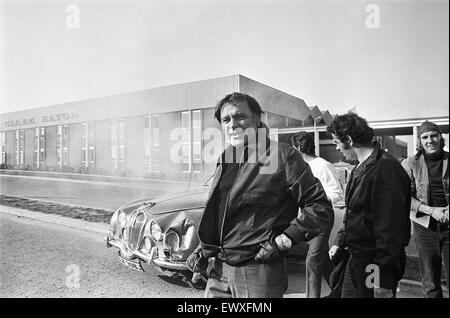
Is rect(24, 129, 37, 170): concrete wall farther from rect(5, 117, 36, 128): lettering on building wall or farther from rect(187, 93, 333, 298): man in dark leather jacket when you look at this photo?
rect(187, 93, 333, 298): man in dark leather jacket

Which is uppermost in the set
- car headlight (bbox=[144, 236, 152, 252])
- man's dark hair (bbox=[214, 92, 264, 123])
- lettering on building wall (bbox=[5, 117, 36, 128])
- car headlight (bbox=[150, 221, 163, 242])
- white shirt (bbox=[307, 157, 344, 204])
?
lettering on building wall (bbox=[5, 117, 36, 128])

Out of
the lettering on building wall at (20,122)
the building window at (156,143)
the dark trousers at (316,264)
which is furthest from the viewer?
the lettering on building wall at (20,122)

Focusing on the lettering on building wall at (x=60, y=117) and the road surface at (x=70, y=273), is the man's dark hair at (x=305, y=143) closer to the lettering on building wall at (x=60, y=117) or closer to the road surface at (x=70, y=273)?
the road surface at (x=70, y=273)

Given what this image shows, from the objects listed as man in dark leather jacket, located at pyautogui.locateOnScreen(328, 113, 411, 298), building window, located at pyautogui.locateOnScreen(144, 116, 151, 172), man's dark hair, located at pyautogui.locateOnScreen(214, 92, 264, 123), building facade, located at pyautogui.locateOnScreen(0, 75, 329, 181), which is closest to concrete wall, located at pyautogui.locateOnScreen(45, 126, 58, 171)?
building facade, located at pyautogui.locateOnScreen(0, 75, 329, 181)

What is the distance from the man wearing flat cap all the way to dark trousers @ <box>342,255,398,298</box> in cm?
46

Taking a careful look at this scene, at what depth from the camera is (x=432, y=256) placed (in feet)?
4.97

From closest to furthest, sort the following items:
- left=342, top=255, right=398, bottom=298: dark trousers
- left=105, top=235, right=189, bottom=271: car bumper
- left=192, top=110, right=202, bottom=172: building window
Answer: left=342, top=255, right=398, bottom=298: dark trousers, left=105, top=235, right=189, bottom=271: car bumper, left=192, top=110, right=202, bottom=172: building window

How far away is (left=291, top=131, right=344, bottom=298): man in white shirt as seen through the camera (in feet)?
5.30

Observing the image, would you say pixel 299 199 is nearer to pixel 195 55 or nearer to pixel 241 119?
pixel 241 119

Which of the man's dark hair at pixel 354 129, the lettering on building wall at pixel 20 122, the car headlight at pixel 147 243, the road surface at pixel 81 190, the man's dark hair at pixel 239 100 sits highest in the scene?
the lettering on building wall at pixel 20 122

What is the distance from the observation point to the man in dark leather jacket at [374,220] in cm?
112

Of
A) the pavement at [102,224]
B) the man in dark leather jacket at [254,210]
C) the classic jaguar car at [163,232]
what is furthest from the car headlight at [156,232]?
the man in dark leather jacket at [254,210]

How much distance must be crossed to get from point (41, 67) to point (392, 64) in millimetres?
2525

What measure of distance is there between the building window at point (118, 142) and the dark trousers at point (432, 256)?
2216mm
